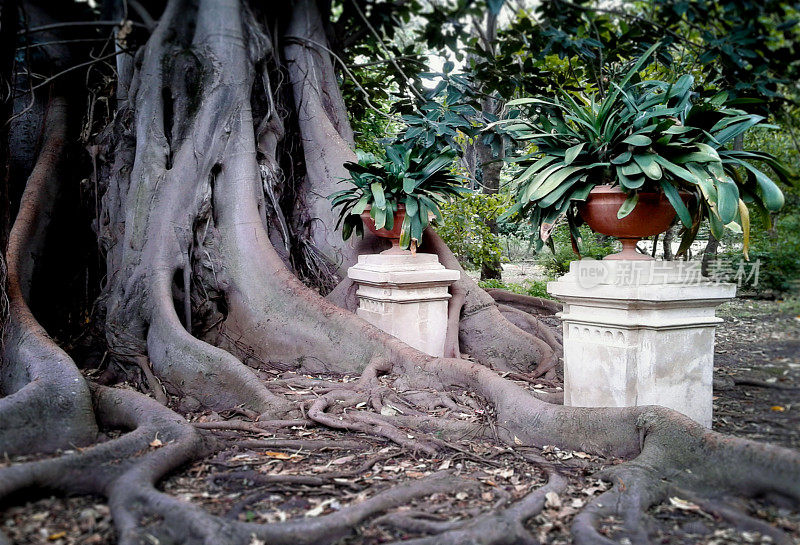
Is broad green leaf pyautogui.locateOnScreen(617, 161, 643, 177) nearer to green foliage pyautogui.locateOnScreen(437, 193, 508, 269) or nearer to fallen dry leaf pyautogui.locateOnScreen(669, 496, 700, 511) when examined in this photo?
fallen dry leaf pyautogui.locateOnScreen(669, 496, 700, 511)

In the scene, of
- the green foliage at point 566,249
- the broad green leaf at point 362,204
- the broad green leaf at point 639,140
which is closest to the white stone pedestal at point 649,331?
the broad green leaf at point 639,140

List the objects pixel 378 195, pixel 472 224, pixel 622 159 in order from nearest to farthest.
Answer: pixel 622 159 < pixel 378 195 < pixel 472 224

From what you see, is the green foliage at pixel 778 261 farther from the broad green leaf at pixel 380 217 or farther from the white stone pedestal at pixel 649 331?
the broad green leaf at pixel 380 217

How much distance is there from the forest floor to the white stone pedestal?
0.80 feet

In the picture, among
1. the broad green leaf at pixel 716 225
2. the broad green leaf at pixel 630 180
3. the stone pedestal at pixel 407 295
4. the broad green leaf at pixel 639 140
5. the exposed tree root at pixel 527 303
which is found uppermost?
the broad green leaf at pixel 639 140

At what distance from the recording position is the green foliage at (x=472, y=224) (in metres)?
8.27

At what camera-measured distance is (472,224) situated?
8.48 m

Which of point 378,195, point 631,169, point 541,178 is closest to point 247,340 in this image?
point 378,195

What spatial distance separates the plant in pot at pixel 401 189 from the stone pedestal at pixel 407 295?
0.57 ft

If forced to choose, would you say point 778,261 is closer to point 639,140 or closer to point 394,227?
point 639,140

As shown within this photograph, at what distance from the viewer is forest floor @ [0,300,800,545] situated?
215cm

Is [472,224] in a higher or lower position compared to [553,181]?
lower

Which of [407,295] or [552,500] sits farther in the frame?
[407,295]

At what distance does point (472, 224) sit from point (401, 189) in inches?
155
